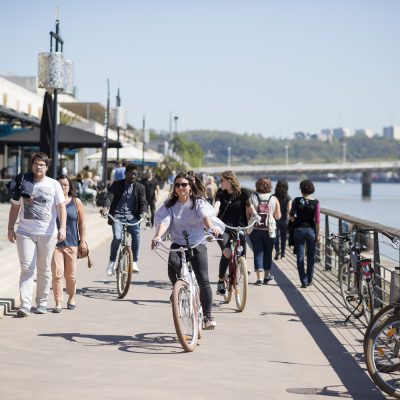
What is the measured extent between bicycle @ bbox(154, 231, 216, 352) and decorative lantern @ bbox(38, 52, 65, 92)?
10.5m

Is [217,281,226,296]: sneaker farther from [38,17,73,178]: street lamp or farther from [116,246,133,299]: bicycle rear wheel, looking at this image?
[38,17,73,178]: street lamp

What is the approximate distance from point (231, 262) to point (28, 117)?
980 inches

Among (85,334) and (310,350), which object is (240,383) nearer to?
(310,350)

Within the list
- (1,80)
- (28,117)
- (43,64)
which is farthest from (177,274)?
(1,80)

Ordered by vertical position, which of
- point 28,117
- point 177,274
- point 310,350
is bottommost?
point 310,350

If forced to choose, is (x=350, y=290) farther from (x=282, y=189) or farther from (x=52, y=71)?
(x=52, y=71)

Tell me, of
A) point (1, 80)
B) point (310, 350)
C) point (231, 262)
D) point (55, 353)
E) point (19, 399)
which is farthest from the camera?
point (1, 80)

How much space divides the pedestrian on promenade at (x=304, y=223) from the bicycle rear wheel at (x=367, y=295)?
11.1 feet

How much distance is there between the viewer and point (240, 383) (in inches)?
291

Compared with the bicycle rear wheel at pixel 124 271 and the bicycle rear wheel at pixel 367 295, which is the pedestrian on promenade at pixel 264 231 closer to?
the bicycle rear wheel at pixel 124 271

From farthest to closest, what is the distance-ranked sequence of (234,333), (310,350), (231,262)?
(231,262), (234,333), (310,350)

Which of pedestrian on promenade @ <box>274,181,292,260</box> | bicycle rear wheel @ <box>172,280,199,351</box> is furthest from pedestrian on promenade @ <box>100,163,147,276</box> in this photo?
pedestrian on promenade @ <box>274,181,292,260</box>

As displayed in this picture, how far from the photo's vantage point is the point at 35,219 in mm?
10500

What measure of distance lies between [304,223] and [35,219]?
499 cm
